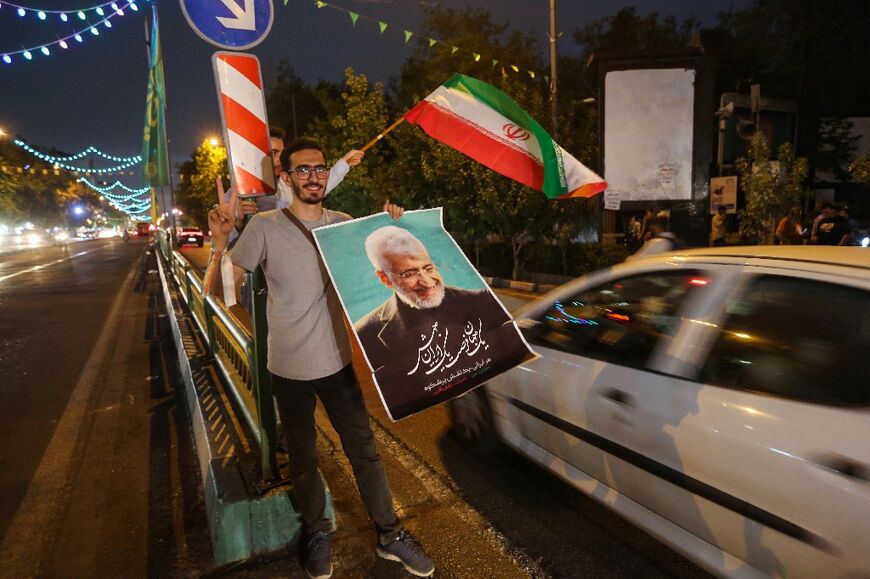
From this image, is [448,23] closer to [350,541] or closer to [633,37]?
[633,37]

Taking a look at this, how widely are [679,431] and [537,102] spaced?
41.1 ft

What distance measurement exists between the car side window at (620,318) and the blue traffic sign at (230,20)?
2.32 meters

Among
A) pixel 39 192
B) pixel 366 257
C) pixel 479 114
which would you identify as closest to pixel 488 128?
pixel 479 114

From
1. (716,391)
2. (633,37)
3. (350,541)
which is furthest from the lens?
(633,37)

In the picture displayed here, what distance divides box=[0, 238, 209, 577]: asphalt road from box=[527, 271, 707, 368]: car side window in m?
2.29

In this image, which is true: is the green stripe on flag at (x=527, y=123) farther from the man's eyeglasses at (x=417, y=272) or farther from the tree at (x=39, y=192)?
the tree at (x=39, y=192)

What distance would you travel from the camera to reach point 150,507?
11.3 feet

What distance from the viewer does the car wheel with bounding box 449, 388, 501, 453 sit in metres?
3.72

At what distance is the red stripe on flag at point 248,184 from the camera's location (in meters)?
2.77

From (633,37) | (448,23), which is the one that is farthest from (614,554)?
(633,37)

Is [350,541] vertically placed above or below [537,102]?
below

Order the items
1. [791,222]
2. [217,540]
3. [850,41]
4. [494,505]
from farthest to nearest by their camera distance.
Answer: [850,41] → [791,222] → [494,505] → [217,540]

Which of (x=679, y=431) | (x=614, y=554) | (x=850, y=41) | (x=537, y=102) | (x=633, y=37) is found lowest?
(x=614, y=554)

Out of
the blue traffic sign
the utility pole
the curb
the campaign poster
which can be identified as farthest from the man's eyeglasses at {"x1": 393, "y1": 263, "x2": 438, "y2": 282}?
the utility pole
